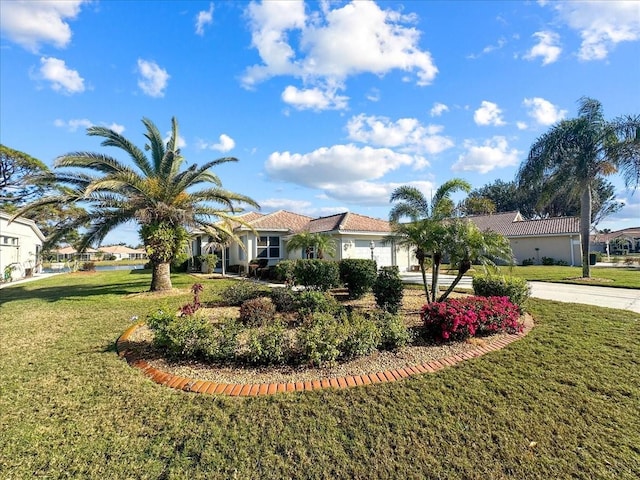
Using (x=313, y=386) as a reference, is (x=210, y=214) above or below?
above

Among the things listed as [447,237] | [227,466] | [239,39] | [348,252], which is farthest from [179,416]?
[348,252]

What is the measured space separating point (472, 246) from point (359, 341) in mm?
4444

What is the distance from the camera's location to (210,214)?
1416 cm

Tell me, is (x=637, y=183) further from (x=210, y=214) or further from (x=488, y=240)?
(x=210, y=214)

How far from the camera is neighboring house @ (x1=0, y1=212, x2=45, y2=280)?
818 inches

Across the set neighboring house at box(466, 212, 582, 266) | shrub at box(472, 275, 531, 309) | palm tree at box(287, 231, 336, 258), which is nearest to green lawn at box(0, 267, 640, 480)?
shrub at box(472, 275, 531, 309)

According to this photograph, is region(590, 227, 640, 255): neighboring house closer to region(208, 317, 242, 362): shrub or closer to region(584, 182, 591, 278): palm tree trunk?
region(584, 182, 591, 278): palm tree trunk

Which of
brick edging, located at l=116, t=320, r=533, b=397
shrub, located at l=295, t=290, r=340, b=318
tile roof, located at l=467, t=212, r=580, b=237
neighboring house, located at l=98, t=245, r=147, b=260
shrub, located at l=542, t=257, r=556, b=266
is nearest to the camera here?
brick edging, located at l=116, t=320, r=533, b=397

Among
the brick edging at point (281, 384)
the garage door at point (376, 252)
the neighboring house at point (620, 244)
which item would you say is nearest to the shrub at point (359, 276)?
the brick edging at point (281, 384)

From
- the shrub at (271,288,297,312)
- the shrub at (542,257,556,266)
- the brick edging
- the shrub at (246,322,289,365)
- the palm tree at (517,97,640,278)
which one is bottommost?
the brick edging

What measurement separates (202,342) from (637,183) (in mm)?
20028

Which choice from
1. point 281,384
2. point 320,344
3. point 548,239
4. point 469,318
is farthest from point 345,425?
point 548,239

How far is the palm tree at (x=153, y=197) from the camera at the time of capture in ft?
40.7

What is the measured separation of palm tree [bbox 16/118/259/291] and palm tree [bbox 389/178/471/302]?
21.8 feet
